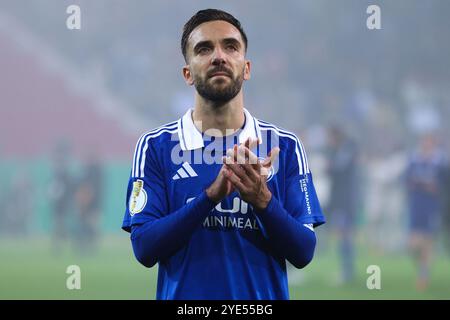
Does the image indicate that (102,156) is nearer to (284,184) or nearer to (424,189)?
(424,189)

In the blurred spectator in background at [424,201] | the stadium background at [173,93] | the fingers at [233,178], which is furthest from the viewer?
the stadium background at [173,93]

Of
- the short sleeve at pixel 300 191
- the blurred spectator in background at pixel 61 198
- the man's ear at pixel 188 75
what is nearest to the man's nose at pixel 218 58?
the man's ear at pixel 188 75

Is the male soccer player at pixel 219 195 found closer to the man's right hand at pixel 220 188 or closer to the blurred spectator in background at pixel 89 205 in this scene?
the man's right hand at pixel 220 188

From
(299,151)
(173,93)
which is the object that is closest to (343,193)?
(173,93)

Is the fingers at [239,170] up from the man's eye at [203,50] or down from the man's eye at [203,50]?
down

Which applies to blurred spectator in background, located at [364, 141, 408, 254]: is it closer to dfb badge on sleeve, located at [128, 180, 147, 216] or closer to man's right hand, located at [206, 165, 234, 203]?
dfb badge on sleeve, located at [128, 180, 147, 216]

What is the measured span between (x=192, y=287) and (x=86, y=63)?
13.3 m

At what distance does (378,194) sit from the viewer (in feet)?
44.8

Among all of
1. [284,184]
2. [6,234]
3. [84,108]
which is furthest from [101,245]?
[284,184]

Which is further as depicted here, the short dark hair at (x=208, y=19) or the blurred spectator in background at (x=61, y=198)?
the blurred spectator in background at (x=61, y=198)

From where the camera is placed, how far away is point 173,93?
15039 mm

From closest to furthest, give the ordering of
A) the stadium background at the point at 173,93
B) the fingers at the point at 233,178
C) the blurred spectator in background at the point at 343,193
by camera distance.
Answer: the fingers at the point at 233,178 → the blurred spectator in background at the point at 343,193 → the stadium background at the point at 173,93

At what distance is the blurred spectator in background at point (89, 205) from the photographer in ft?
44.2

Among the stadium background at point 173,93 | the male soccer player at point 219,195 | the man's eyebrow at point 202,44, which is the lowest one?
the male soccer player at point 219,195
